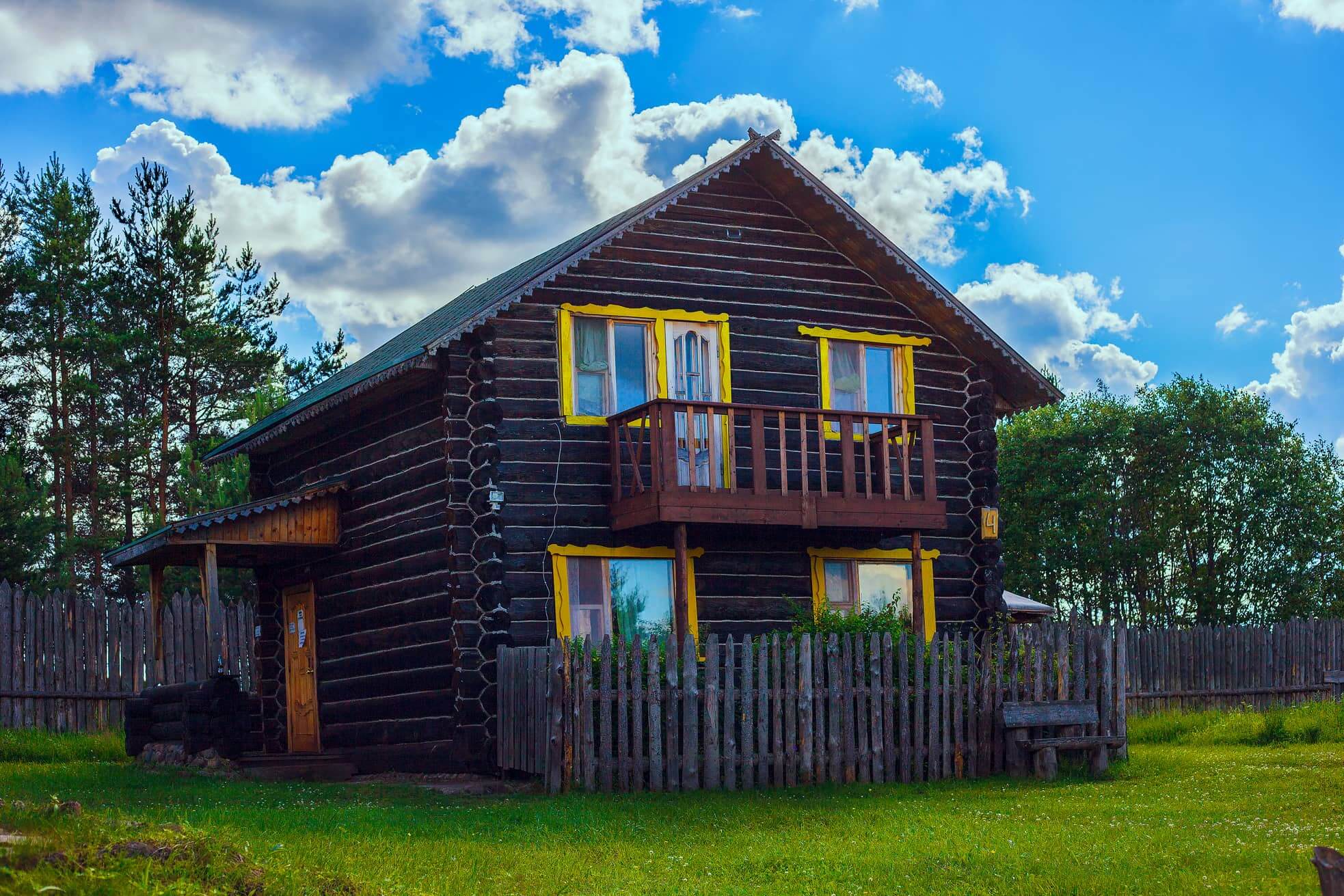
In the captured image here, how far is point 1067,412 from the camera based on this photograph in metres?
48.5

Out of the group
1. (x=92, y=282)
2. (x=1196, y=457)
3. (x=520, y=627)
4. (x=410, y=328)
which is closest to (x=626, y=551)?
(x=520, y=627)

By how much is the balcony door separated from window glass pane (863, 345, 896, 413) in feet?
8.72

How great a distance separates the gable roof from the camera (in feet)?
64.2

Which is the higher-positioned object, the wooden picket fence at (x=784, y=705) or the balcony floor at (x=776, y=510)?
the balcony floor at (x=776, y=510)

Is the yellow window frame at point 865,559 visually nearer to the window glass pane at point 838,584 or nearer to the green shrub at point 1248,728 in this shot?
the window glass pane at point 838,584

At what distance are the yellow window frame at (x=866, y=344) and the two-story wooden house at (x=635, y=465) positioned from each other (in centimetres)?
4

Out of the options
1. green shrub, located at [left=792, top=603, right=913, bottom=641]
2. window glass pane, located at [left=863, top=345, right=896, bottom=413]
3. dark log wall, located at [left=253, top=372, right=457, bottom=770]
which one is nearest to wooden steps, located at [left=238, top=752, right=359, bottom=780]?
dark log wall, located at [left=253, top=372, right=457, bottom=770]

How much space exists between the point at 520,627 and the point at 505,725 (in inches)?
68.1

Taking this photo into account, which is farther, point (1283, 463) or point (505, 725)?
point (1283, 463)

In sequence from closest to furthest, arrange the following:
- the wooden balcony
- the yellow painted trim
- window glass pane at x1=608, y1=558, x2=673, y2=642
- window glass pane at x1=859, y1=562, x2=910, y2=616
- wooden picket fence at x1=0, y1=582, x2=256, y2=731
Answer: the wooden balcony
window glass pane at x1=608, y1=558, x2=673, y2=642
window glass pane at x1=859, y1=562, x2=910, y2=616
the yellow painted trim
wooden picket fence at x1=0, y1=582, x2=256, y2=731

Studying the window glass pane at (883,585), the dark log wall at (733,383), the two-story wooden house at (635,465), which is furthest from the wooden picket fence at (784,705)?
the window glass pane at (883,585)

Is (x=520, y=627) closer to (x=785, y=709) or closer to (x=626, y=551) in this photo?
(x=626, y=551)

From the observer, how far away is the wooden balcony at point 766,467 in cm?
1916

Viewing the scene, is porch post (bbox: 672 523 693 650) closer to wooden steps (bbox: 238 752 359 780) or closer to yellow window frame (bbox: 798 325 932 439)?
yellow window frame (bbox: 798 325 932 439)
